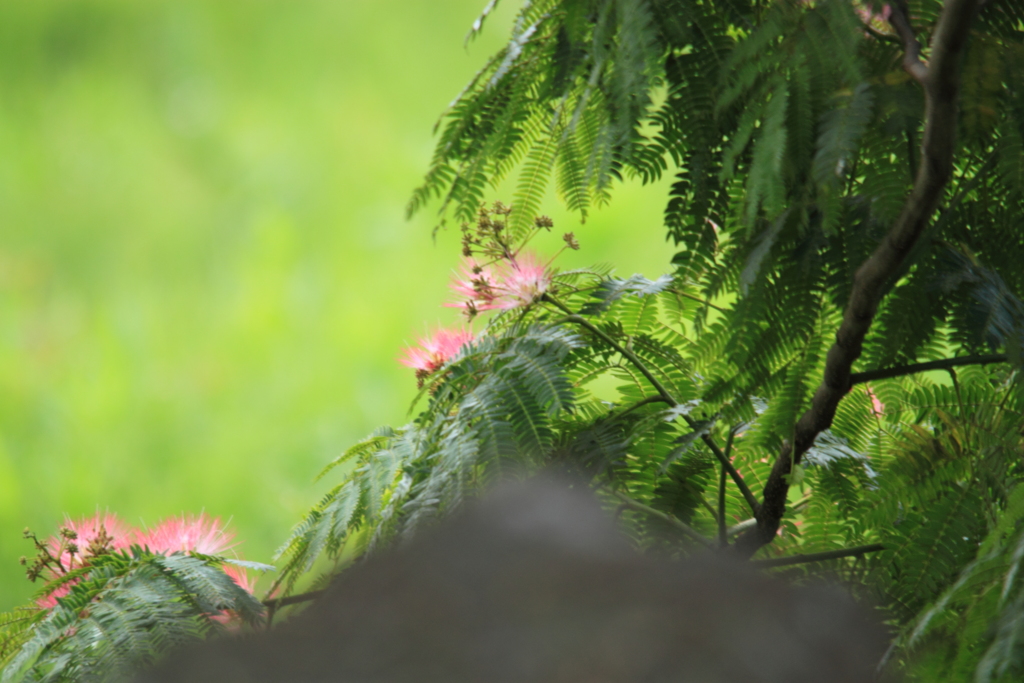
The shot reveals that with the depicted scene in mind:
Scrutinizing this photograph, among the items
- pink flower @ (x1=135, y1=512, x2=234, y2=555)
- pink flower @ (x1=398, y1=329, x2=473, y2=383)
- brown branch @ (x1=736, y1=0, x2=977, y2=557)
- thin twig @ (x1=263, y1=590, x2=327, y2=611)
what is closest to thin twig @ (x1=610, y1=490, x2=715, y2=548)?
brown branch @ (x1=736, y1=0, x2=977, y2=557)

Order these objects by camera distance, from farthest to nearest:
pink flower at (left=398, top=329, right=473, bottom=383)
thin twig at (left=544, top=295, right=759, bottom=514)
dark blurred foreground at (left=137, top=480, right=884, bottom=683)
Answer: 1. pink flower at (left=398, top=329, right=473, bottom=383)
2. thin twig at (left=544, top=295, right=759, bottom=514)
3. dark blurred foreground at (left=137, top=480, right=884, bottom=683)

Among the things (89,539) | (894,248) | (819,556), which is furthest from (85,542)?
(894,248)

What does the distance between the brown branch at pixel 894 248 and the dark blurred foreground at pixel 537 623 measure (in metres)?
0.27

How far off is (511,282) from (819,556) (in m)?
0.40

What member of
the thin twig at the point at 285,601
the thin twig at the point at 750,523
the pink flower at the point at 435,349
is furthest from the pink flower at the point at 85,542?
the thin twig at the point at 750,523

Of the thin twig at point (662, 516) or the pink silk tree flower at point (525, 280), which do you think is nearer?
the thin twig at point (662, 516)

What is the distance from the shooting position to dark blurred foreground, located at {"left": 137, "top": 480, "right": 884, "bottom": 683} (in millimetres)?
274

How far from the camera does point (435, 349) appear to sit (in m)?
1.10

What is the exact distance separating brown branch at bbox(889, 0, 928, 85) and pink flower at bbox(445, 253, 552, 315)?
409 mm

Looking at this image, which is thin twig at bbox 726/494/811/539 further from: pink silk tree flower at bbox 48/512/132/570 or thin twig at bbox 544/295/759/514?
pink silk tree flower at bbox 48/512/132/570

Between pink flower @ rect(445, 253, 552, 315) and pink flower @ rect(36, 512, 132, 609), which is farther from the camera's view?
pink flower @ rect(36, 512, 132, 609)

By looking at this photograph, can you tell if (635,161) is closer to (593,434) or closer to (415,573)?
(593,434)

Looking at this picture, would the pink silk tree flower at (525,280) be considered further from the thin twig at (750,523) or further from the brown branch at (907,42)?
the brown branch at (907,42)

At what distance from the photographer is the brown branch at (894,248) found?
0.46 m
